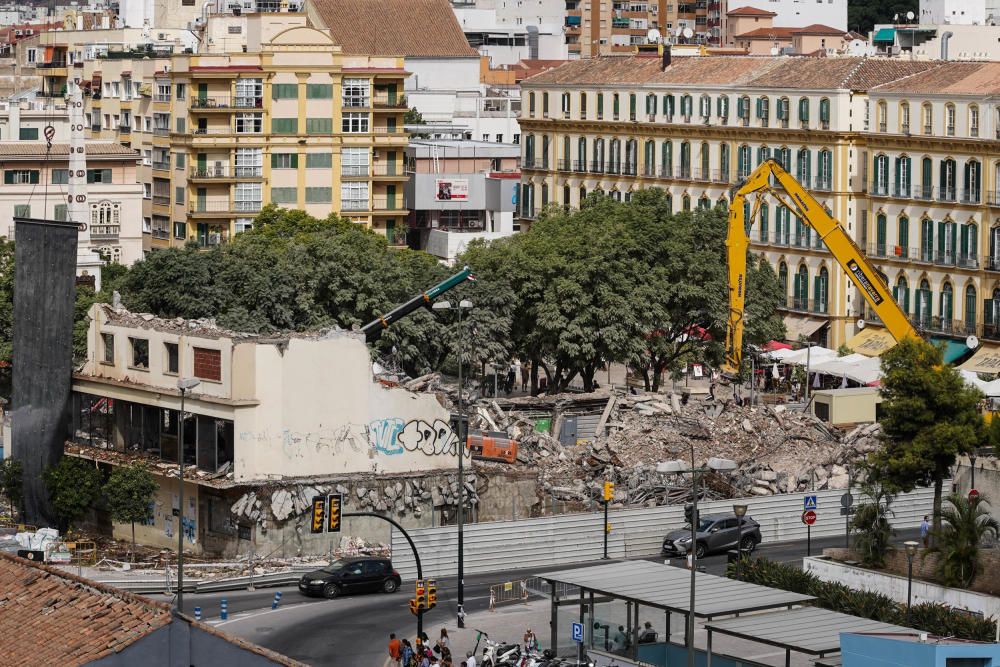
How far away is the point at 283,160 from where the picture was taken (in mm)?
139875

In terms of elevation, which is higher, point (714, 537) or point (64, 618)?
point (64, 618)

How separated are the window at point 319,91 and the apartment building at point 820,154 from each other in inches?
604

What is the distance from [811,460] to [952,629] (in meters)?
27.8

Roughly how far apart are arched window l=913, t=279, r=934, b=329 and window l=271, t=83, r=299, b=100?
4257 cm

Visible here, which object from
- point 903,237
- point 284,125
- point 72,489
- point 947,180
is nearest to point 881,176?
point 903,237

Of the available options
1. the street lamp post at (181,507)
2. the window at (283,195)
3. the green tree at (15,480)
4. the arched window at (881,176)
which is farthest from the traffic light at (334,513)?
the window at (283,195)

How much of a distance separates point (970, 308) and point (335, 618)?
5573cm

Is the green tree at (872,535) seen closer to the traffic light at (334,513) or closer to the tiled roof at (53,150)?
the traffic light at (334,513)

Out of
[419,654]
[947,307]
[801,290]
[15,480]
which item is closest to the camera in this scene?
[419,654]

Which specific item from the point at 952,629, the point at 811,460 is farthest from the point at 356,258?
the point at 952,629

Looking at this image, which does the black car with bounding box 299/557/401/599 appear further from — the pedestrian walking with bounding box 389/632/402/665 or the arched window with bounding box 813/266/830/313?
the arched window with bounding box 813/266/830/313

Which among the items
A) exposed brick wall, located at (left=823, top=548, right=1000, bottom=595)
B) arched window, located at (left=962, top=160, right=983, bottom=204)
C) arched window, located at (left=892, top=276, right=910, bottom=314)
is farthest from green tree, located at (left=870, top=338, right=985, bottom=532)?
arched window, located at (left=892, top=276, right=910, bottom=314)

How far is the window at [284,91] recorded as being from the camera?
139m

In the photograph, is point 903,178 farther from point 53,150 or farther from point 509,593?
point 509,593
